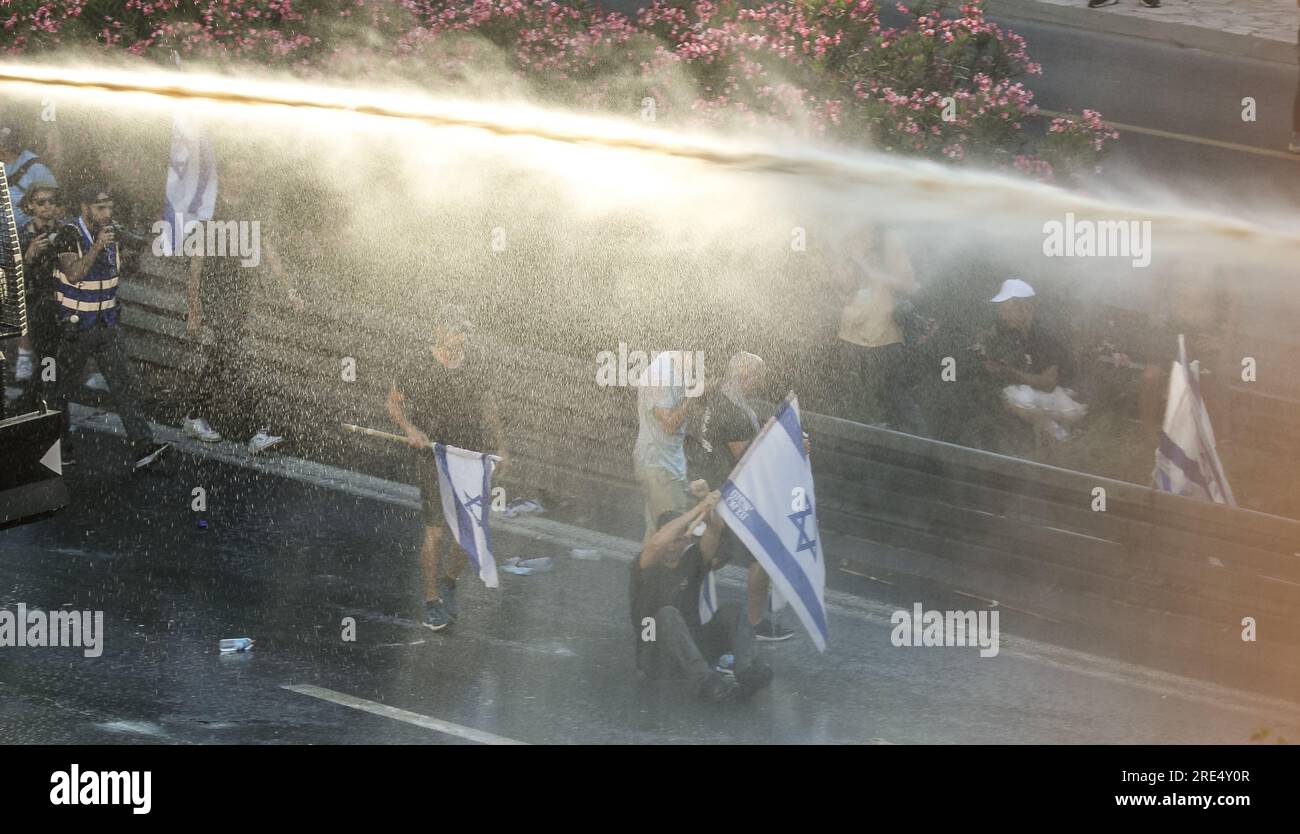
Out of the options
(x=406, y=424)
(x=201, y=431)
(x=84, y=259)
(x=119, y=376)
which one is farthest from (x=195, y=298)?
(x=406, y=424)

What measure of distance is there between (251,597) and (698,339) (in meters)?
3.64

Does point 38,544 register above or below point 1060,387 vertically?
below

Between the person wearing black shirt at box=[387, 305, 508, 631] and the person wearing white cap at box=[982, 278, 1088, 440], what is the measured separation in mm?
3414

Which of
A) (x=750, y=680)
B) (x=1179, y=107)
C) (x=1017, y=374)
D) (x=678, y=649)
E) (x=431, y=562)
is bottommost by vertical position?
(x=750, y=680)

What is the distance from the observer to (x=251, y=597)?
9414 millimetres

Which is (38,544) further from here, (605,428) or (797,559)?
(797,559)

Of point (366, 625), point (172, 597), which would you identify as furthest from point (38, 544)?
point (366, 625)

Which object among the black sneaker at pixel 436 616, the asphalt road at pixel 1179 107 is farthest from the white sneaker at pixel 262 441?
the asphalt road at pixel 1179 107

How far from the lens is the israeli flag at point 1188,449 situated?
9.71 meters

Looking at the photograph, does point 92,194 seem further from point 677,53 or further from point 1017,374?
point 1017,374

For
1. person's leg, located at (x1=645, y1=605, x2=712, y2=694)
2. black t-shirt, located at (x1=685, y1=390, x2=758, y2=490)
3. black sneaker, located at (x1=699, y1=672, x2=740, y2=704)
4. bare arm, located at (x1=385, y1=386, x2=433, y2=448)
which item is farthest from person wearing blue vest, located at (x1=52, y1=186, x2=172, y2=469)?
black sneaker, located at (x1=699, y1=672, x2=740, y2=704)

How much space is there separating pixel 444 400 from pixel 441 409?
54mm

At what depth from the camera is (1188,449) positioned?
977cm

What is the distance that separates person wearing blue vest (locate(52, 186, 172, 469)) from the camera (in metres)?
10.7
